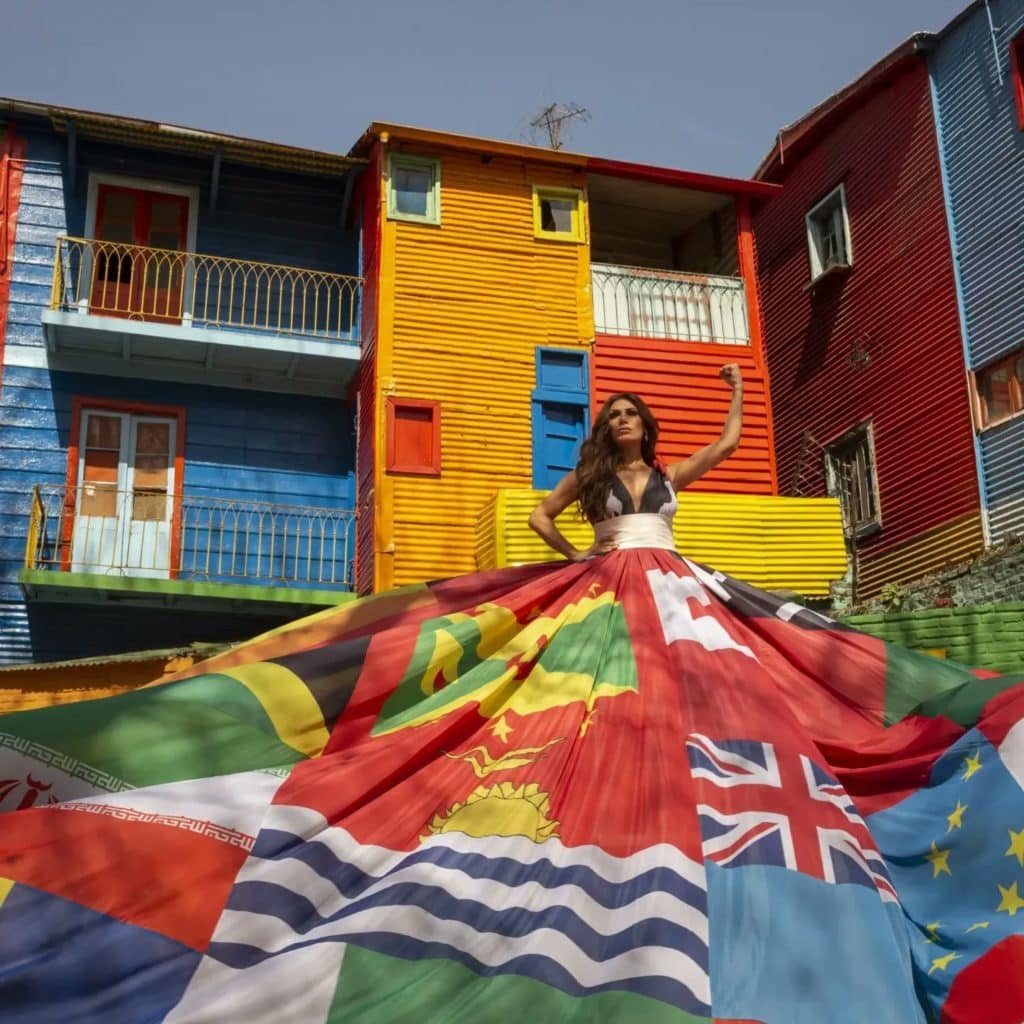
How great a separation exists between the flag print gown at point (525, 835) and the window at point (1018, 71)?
13127 mm

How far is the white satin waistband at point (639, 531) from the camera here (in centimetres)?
545

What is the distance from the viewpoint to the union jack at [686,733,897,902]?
3.50 m

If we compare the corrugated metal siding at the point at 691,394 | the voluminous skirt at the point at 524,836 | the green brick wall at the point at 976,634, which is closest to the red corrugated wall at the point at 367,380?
the corrugated metal siding at the point at 691,394

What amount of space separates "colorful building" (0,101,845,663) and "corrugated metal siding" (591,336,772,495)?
3 centimetres

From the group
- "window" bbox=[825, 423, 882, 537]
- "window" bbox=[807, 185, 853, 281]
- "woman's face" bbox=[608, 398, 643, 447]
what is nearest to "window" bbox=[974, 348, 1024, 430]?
"window" bbox=[825, 423, 882, 537]

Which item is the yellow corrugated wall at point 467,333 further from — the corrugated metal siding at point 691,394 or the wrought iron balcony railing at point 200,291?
the wrought iron balcony railing at point 200,291

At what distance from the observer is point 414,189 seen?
16469 millimetres

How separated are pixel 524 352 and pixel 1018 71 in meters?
7.35

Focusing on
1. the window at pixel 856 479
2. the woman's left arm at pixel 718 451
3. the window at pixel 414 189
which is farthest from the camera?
the window at pixel 856 479

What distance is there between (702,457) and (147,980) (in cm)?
358

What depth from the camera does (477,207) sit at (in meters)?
16.7

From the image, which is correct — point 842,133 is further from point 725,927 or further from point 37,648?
point 725,927

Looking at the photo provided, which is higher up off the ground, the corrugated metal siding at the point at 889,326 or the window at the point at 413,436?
the corrugated metal siding at the point at 889,326

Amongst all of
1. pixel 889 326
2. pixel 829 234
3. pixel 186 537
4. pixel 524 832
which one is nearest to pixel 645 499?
pixel 524 832
